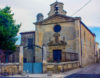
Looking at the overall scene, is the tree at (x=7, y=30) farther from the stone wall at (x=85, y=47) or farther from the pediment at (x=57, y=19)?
the stone wall at (x=85, y=47)

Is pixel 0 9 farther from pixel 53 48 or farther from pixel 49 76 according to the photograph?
pixel 49 76

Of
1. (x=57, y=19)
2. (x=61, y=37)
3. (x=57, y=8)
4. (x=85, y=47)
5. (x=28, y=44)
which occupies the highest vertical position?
(x=57, y=8)

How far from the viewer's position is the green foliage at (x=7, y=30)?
21.5m

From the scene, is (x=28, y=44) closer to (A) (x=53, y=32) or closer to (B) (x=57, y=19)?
(A) (x=53, y=32)

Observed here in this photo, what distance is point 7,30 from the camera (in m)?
21.9

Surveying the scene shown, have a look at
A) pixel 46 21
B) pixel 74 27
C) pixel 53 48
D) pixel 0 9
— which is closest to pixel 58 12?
pixel 46 21

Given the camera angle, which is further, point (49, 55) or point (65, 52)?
point (49, 55)

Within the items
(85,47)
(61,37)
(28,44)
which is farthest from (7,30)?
(85,47)

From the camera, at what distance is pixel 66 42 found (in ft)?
77.1

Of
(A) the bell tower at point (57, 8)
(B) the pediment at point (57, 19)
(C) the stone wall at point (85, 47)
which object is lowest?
(C) the stone wall at point (85, 47)

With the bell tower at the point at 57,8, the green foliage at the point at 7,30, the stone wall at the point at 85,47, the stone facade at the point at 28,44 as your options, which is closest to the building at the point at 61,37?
the bell tower at the point at 57,8

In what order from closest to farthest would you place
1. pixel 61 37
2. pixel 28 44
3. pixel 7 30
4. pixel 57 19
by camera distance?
1. pixel 7 30
2. pixel 61 37
3. pixel 57 19
4. pixel 28 44

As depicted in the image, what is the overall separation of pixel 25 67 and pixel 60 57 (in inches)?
334

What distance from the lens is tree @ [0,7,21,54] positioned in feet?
70.5
